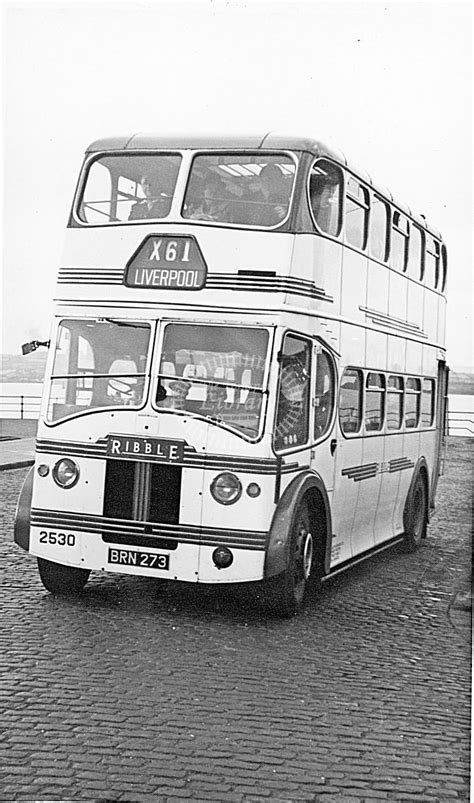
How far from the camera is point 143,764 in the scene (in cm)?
574

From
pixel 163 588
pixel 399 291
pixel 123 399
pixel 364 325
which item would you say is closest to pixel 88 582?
pixel 163 588

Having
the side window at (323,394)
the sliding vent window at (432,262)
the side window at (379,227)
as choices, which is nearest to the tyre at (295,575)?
the side window at (323,394)

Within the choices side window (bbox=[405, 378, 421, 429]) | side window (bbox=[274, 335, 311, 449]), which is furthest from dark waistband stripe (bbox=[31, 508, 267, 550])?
side window (bbox=[405, 378, 421, 429])

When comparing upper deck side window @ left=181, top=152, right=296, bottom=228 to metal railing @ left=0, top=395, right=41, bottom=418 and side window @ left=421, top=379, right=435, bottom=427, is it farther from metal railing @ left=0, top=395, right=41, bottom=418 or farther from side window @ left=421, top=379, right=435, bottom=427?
metal railing @ left=0, top=395, right=41, bottom=418

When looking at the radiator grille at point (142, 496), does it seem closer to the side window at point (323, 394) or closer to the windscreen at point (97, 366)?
the windscreen at point (97, 366)

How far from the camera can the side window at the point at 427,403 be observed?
567 inches

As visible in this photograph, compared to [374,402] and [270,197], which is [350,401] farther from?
[270,197]

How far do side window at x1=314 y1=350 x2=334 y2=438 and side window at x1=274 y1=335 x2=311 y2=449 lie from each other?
0.25 meters

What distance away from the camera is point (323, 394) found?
1023cm

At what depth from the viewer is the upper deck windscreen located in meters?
9.40

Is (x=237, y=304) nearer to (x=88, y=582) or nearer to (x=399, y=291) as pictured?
(x=88, y=582)

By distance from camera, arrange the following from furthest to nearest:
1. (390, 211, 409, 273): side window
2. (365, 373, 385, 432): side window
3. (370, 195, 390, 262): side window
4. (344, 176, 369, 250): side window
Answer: (390, 211, 409, 273): side window < (365, 373, 385, 432): side window < (370, 195, 390, 262): side window < (344, 176, 369, 250): side window

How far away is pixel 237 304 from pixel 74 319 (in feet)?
4.48

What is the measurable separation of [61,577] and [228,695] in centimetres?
303
